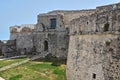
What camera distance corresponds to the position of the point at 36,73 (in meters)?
26.3

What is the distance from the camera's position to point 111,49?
1606 centimetres

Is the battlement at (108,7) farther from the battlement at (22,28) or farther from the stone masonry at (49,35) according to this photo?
the battlement at (22,28)

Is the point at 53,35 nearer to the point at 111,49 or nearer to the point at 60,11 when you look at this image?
the point at 60,11

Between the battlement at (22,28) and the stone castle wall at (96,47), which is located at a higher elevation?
the battlement at (22,28)

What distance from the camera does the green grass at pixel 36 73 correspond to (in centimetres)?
2531

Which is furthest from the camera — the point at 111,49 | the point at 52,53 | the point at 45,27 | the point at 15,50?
the point at 15,50

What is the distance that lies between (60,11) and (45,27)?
10.1ft

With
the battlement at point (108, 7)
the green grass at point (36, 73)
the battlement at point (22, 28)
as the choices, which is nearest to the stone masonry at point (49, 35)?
the battlement at point (22, 28)

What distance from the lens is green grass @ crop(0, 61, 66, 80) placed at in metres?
25.3

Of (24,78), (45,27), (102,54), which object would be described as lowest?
(24,78)

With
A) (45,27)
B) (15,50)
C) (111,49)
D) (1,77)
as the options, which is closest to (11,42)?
(15,50)

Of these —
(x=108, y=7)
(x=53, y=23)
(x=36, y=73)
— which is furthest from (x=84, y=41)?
(x=53, y=23)

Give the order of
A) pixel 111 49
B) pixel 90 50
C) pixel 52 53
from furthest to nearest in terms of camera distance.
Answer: pixel 52 53, pixel 90 50, pixel 111 49

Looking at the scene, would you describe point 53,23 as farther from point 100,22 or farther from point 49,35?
point 100,22
